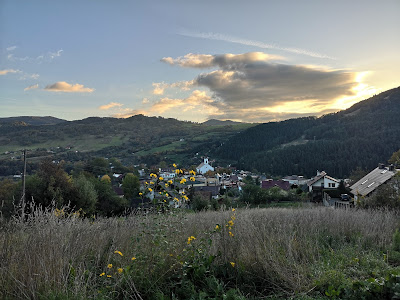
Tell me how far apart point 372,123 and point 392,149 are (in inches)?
828

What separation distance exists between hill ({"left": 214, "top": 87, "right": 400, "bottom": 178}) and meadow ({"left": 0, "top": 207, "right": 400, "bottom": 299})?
65631mm

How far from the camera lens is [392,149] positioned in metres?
66.9

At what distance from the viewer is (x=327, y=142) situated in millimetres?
80688

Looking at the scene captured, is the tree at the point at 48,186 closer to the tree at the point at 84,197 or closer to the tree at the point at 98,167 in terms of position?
the tree at the point at 84,197

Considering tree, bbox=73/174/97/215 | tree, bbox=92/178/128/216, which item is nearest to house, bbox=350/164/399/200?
tree, bbox=73/174/97/215

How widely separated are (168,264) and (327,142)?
278 feet

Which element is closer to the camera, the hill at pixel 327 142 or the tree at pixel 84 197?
the tree at pixel 84 197

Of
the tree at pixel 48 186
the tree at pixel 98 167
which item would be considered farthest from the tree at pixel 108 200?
the tree at pixel 98 167

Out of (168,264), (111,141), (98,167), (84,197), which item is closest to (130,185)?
(98,167)

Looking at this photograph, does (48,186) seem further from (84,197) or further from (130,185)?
(130,185)

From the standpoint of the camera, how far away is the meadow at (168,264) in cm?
331

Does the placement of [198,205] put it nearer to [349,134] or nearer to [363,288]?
[363,288]

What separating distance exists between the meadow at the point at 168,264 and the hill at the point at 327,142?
65631 millimetres

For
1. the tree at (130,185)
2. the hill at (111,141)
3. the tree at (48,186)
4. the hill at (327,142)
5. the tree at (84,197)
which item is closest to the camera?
the tree at (48,186)
